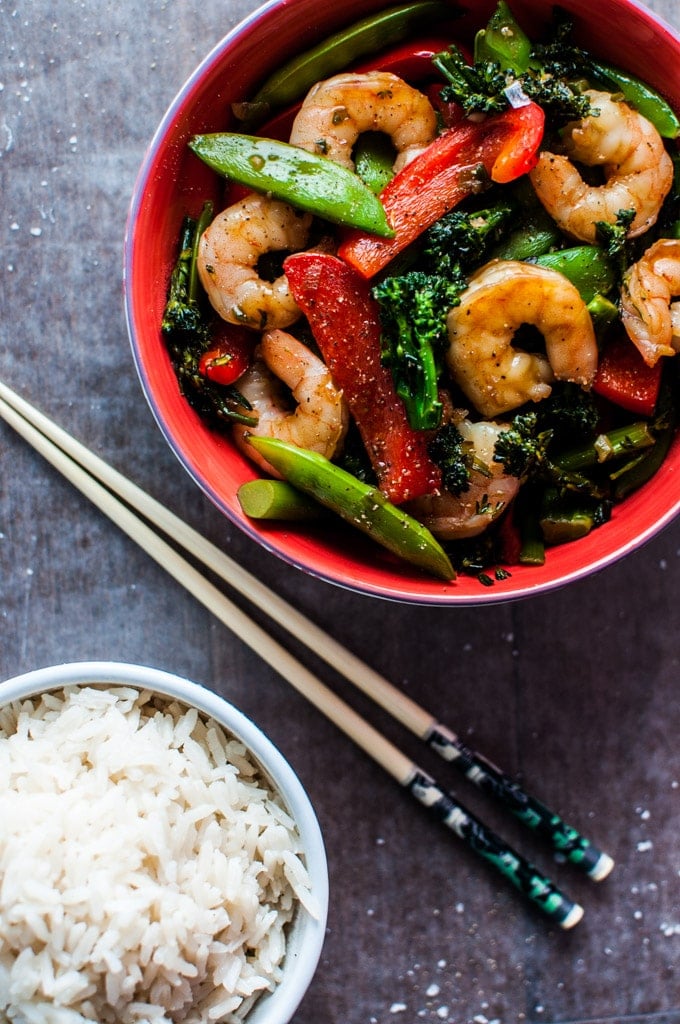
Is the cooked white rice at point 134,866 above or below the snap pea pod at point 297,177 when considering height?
below

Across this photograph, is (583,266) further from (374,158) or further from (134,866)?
(134,866)

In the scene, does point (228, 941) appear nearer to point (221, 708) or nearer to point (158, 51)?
point (221, 708)

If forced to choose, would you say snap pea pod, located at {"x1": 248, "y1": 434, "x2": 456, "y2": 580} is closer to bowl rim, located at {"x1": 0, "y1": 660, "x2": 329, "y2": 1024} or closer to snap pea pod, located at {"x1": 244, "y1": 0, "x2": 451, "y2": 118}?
bowl rim, located at {"x1": 0, "y1": 660, "x2": 329, "y2": 1024}

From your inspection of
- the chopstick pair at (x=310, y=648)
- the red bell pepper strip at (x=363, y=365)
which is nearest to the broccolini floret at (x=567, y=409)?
the red bell pepper strip at (x=363, y=365)

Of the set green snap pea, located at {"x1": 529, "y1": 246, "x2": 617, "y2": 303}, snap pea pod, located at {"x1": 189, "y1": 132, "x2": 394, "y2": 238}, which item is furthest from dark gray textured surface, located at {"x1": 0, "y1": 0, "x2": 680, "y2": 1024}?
green snap pea, located at {"x1": 529, "y1": 246, "x2": 617, "y2": 303}

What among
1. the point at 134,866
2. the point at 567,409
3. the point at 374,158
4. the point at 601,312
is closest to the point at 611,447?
the point at 567,409

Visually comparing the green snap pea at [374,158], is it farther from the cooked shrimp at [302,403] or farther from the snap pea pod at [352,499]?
the snap pea pod at [352,499]
